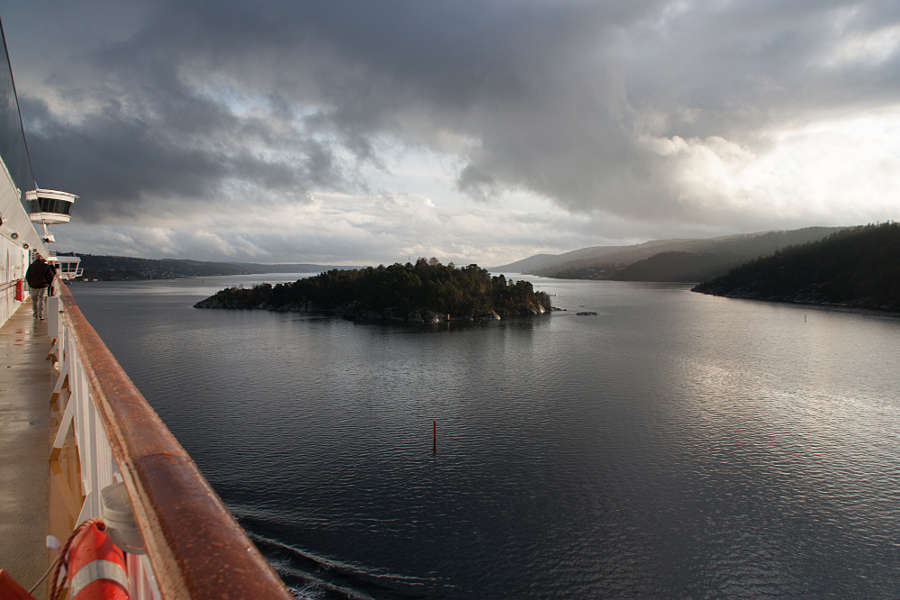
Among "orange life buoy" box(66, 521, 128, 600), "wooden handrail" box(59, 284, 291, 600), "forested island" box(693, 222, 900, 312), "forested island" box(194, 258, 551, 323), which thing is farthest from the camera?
"forested island" box(693, 222, 900, 312)

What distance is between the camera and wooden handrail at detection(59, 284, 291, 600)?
1.05m

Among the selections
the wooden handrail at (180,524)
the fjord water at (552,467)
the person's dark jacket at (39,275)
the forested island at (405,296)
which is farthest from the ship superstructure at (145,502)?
the forested island at (405,296)

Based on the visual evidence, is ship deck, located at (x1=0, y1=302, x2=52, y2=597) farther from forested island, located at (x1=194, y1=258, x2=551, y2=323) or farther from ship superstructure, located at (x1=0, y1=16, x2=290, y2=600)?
forested island, located at (x1=194, y1=258, x2=551, y2=323)

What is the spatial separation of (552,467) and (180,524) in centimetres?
2501

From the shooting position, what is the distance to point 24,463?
16.8ft

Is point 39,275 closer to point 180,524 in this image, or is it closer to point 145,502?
point 145,502

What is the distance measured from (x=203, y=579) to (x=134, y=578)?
1.27 metres

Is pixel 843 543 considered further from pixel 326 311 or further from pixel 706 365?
pixel 326 311

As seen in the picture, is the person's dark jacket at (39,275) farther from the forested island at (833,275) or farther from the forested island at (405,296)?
the forested island at (833,275)

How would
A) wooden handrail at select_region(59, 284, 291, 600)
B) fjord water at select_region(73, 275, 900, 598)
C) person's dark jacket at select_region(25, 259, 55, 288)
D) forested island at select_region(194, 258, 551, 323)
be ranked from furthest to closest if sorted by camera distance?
forested island at select_region(194, 258, 551, 323)
fjord water at select_region(73, 275, 900, 598)
person's dark jacket at select_region(25, 259, 55, 288)
wooden handrail at select_region(59, 284, 291, 600)

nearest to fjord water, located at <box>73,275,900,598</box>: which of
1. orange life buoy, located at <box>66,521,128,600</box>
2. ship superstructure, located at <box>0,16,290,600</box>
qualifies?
ship superstructure, located at <box>0,16,290,600</box>

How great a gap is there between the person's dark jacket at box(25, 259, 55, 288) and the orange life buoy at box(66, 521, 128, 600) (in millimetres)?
15517

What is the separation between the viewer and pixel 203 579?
41.3 inches

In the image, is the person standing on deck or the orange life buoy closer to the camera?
the orange life buoy
